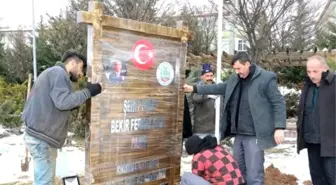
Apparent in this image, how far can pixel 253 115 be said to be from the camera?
169 inches

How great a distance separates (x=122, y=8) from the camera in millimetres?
13359

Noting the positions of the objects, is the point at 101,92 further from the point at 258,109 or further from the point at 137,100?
the point at 258,109

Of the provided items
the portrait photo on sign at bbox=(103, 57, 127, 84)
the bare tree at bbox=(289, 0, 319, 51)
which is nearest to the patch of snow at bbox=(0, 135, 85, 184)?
the portrait photo on sign at bbox=(103, 57, 127, 84)

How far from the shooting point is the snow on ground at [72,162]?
5.92 metres

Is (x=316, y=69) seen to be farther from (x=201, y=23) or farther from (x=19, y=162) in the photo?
(x=201, y=23)

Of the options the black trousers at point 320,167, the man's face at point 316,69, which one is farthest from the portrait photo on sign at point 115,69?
the black trousers at point 320,167

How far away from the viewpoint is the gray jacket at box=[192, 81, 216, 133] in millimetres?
5367

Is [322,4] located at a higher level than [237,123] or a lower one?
higher

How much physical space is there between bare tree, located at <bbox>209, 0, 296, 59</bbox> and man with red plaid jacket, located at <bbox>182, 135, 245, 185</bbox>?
8383 mm

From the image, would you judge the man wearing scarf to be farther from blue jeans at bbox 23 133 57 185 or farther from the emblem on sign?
blue jeans at bbox 23 133 57 185

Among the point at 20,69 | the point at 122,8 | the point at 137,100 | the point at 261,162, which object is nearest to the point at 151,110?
the point at 137,100

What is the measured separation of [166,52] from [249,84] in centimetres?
89

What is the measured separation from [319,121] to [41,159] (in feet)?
8.59

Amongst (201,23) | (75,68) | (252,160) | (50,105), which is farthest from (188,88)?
(201,23)
